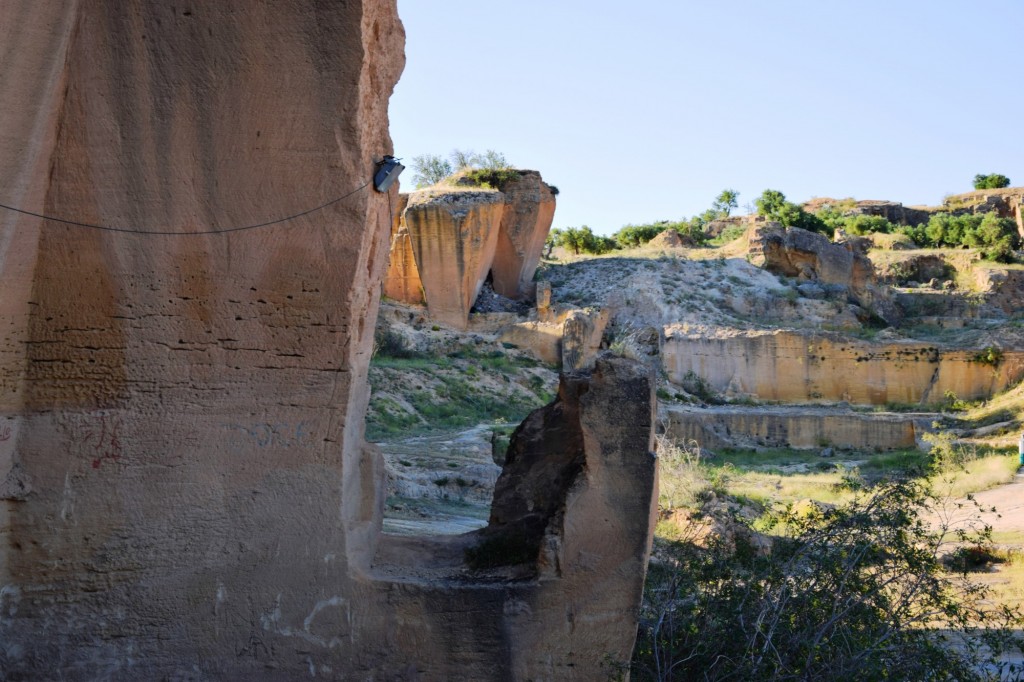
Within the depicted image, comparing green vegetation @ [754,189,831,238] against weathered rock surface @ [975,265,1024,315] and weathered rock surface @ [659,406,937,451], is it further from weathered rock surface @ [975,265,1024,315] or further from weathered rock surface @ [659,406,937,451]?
weathered rock surface @ [659,406,937,451]

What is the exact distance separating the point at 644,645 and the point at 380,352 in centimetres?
2183

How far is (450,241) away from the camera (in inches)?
1230

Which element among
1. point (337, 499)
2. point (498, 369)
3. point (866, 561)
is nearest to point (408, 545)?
point (337, 499)

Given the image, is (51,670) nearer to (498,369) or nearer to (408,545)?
(408,545)

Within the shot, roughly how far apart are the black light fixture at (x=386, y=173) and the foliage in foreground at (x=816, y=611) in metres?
2.74

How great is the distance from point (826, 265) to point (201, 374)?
3119 centimetres

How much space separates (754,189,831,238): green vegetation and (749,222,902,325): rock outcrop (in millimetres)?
4713

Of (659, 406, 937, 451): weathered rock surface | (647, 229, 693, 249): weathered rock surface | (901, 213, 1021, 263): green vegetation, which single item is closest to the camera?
(659, 406, 937, 451): weathered rock surface

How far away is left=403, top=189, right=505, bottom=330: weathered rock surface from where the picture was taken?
31.0m

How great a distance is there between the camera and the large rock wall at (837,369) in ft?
79.4

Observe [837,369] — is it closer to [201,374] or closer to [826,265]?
[826,265]

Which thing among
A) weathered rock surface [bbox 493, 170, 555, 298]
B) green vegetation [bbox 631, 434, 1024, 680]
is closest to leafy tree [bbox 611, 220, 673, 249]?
weathered rock surface [bbox 493, 170, 555, 298]

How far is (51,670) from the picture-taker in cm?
413

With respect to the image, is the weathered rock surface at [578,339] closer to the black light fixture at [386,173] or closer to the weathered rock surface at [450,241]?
the weathered rock surface at [450,241]
